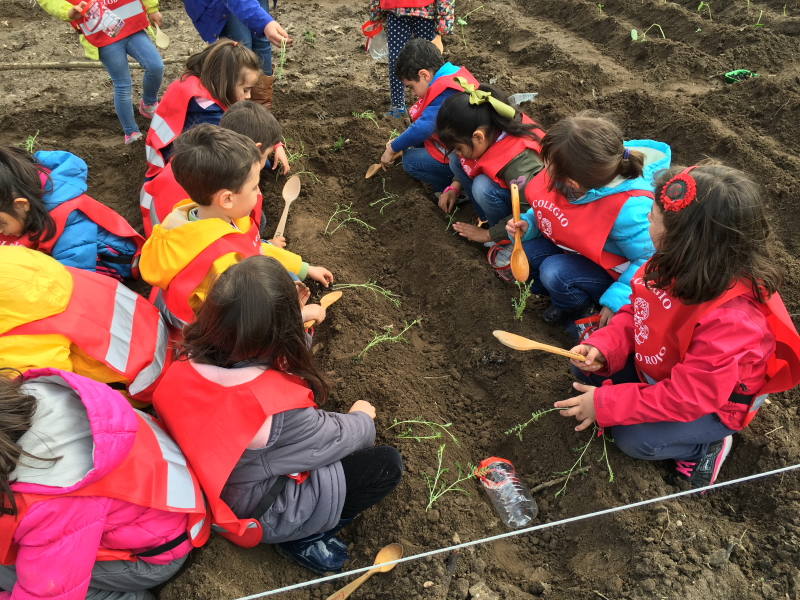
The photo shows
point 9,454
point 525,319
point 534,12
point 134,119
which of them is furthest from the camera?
point 534,12

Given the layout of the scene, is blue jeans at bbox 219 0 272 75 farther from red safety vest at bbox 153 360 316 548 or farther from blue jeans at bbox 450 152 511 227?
red safety vest at bbox 153 360 316 548

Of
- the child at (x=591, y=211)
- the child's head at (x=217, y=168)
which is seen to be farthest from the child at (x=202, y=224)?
the child at (x=591, y=211)

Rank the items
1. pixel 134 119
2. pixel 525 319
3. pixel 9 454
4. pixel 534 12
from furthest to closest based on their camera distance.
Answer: pixel 534 12, pixel 134 119, pixel 525 319, pixel 9 454

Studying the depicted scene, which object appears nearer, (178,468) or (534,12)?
(178,468)

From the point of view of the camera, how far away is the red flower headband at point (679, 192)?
192 cm

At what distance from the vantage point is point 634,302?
249 cm

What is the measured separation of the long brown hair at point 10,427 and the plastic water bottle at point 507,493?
1.72 meters

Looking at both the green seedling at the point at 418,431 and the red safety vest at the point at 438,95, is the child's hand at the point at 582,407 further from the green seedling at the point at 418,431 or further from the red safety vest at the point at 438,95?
the red safety vest at the point at 438,95

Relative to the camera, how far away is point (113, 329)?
7.95ft

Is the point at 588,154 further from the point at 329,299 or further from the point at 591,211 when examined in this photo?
the point at 329,299

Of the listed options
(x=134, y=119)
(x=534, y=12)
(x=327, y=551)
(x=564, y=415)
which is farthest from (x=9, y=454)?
(x=534, y=12)

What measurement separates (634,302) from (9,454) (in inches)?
88.3

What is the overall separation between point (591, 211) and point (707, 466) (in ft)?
4.06

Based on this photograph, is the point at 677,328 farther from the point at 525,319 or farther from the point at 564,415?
the point at 525,319
